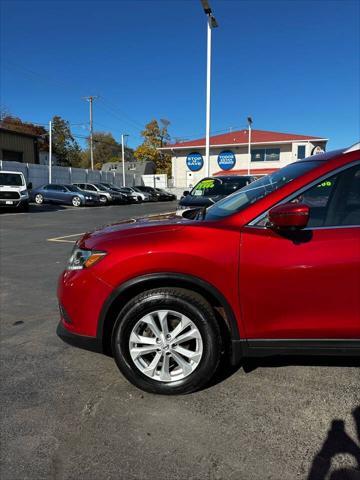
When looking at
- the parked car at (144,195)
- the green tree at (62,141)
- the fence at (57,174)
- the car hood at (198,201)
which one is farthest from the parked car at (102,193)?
the green tree at (62,141)

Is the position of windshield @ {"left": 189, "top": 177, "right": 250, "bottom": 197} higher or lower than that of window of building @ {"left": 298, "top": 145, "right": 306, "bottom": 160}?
lower

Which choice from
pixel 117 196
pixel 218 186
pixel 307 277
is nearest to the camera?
pixel 307 277

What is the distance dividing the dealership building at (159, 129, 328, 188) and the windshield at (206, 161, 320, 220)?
3463 centimetres

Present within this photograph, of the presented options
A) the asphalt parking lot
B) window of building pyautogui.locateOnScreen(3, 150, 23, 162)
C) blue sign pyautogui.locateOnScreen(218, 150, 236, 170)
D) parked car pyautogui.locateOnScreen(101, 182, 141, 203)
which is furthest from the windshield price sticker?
window of building pyautogui.locateOnScreen(3, 150, 23, 162)

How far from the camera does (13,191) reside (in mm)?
19047

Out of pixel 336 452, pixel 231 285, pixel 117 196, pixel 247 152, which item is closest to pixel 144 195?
pixel 117 196

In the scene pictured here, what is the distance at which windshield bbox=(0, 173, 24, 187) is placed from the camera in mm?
19375

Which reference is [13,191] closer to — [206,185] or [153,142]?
[206,185]

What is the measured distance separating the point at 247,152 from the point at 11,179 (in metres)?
27.6

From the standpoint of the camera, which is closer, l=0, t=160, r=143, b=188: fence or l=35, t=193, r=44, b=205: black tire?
l=35, t=193, r=44, b=205: black tire

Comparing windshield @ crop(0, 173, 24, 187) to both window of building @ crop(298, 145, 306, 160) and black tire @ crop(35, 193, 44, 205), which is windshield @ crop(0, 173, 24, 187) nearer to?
black tire @ crop(35, 193, 44, 205)

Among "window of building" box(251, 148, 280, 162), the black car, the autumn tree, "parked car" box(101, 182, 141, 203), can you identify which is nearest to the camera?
the black car

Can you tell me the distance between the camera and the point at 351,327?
2.73m

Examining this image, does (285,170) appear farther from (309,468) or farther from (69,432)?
(69,432)
